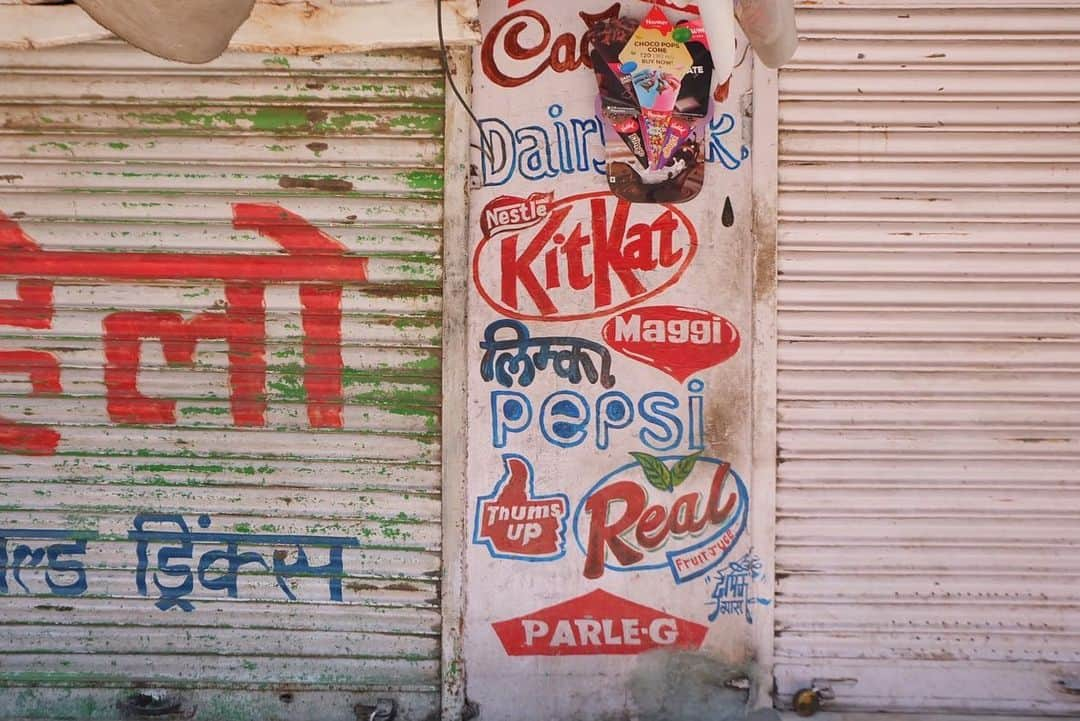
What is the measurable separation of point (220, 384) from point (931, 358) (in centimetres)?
269

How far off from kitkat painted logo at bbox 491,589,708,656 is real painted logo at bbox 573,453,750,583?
5.5 inches

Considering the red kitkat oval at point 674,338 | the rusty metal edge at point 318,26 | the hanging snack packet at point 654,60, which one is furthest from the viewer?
the red kitkat oval at point 674,338

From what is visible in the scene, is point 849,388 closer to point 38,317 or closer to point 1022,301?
point 1022,301

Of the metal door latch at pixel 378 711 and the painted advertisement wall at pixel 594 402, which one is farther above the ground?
the painted advertisement wall at pixel 594 402

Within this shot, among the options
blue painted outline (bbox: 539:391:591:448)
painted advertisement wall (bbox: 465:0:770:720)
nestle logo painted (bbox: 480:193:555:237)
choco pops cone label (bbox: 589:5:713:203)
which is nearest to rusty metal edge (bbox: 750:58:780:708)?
painted advertisement wall (bbox: 465:0:770:720)

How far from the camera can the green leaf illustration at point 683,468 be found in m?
3.41

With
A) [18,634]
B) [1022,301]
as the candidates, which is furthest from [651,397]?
[18,634]

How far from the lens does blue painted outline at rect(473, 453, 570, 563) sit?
341cm

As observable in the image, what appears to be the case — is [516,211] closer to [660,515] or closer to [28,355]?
[660,515]

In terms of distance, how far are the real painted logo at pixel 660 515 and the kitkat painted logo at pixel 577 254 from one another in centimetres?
64

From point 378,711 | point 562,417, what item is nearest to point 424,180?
point 562,417

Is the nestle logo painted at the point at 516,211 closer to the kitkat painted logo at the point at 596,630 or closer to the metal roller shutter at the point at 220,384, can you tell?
the metal roller shutter at the point at 220,384

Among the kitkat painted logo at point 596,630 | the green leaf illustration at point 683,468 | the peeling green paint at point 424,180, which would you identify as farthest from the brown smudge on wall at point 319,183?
the kitkat painted logo at point 596,630

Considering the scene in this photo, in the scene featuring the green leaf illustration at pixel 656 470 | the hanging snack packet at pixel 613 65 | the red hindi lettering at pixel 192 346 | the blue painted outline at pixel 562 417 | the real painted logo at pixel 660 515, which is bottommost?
the real painted logo at pixel 660 515
